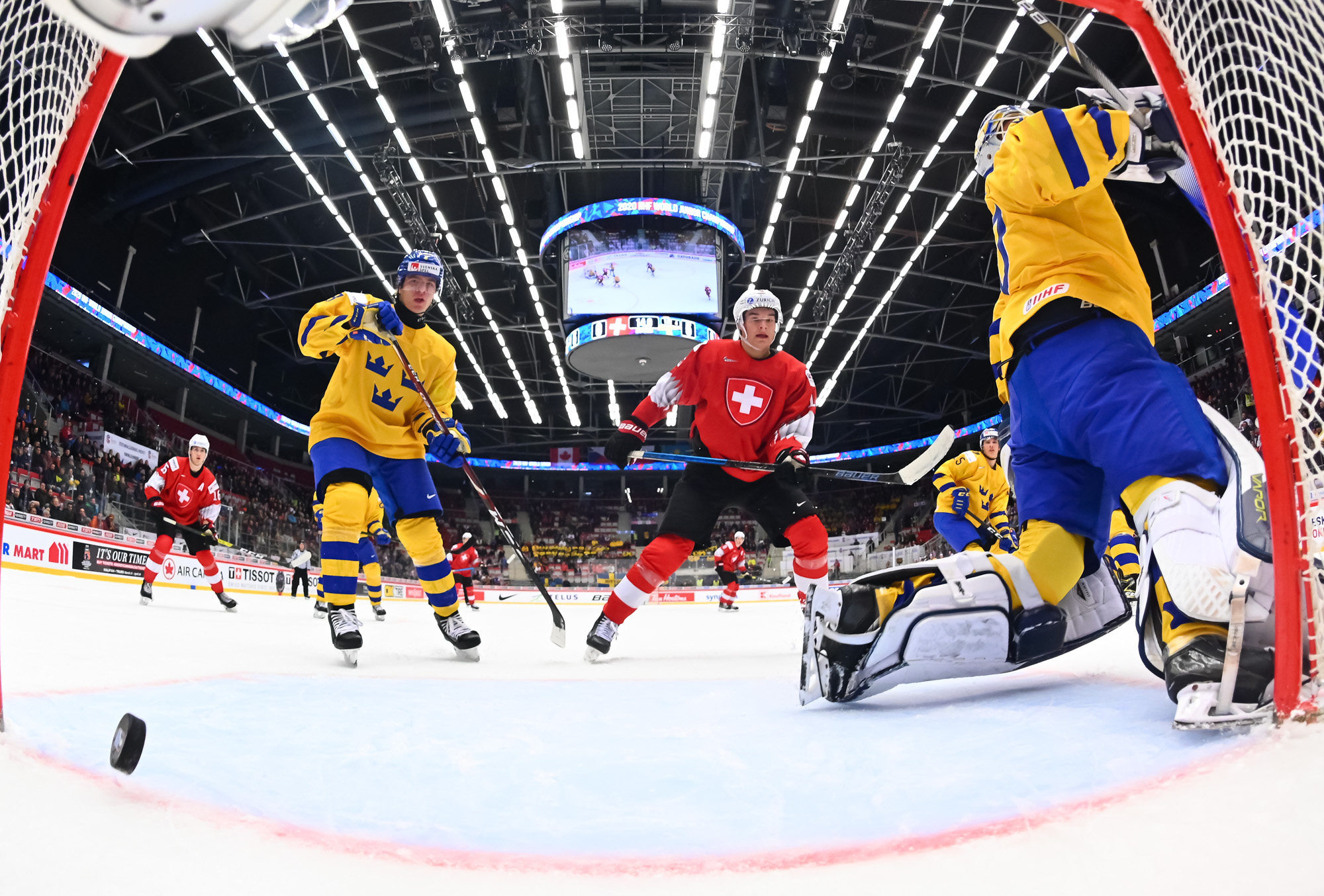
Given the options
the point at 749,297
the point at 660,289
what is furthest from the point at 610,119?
the point at 749,297

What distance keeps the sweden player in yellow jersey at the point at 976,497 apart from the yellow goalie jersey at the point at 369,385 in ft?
15.5

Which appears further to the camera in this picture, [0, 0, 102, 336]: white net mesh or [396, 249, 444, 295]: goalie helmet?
[396, 249, 444, 295]: goalie helmet

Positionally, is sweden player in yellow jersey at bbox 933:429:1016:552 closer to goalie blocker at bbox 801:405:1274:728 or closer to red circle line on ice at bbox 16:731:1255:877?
goalie blocker at bbox 801:405:1274:728

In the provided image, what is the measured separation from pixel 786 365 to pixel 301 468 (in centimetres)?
2632

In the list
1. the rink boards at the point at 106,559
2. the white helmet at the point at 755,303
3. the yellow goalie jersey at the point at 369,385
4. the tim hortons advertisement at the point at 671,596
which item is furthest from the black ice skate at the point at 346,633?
the tim hortons advertisement at the point at 671,596

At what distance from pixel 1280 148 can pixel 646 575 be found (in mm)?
2541

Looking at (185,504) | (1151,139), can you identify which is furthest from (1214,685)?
(185,504)

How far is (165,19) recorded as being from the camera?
67cm

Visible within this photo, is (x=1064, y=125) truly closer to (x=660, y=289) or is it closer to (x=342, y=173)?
(x=660, y=289)

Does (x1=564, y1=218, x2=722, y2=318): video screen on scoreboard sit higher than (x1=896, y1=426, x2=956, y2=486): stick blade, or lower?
higher

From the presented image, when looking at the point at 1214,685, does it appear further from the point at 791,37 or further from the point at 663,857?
the point at 791,37

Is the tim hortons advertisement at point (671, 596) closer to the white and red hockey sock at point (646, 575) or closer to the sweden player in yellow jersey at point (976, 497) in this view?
the sweden player in yellow jersey at point (976, 497)

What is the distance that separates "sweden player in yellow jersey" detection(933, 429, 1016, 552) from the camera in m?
6.69

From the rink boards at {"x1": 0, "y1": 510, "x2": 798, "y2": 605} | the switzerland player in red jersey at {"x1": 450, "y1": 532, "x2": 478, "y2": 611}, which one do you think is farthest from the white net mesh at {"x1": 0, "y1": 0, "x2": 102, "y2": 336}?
the switzerland player in red jersey at {"x1": 450, "y1": 532, "x2": 478, "y2": 611}
